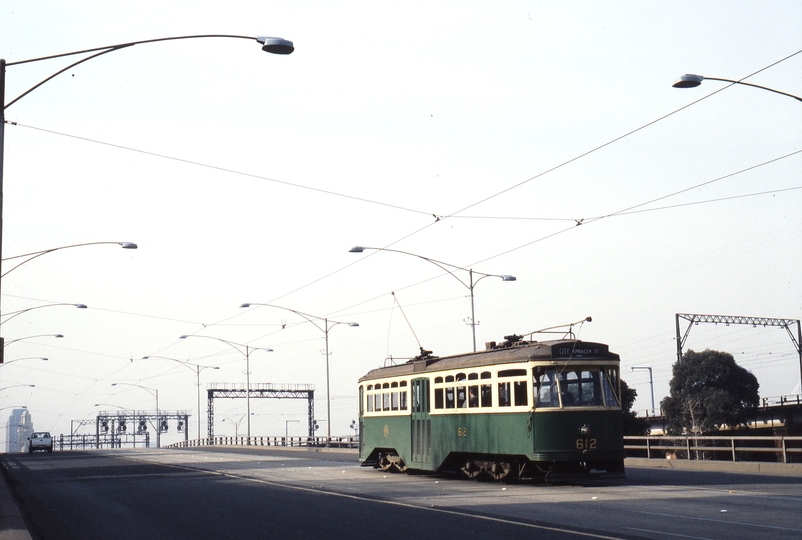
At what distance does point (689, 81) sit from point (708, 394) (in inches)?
2155

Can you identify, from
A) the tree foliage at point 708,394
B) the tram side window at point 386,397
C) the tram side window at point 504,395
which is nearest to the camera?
the tram side window at point 504,395

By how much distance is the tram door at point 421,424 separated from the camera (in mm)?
25109

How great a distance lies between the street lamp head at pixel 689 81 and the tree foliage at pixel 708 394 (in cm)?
5222

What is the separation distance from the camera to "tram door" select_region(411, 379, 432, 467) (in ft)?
82.4

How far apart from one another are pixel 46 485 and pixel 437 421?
11045 mm

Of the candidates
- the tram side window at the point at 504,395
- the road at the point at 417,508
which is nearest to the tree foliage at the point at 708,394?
the road at the point at 417,508

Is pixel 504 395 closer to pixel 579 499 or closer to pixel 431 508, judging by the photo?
pixel 579 499

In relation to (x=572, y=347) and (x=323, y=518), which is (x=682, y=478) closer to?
(x=572, y=347)

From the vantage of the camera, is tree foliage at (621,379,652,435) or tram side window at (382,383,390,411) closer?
tram side window at (382,383,390,411)

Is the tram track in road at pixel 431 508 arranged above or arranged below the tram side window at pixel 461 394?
below

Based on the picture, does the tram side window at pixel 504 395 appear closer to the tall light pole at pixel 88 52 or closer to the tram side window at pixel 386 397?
the tram side window at pixel 386 397

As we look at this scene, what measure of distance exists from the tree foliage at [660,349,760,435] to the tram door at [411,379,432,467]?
46026 millimetres

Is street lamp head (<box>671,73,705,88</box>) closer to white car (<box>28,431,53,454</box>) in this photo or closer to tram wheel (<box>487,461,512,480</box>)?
tram wheel (<box>487,461,512,480</box>)

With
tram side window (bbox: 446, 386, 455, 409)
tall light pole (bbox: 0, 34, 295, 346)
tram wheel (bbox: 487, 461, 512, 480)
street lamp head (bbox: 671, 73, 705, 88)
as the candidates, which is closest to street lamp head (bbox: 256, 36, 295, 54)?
tall light pole (bbox: 0, 34, 295, 346)
